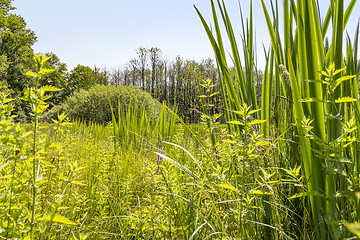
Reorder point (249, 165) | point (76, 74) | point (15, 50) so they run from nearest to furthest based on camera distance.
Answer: point (249, 165)
point (15, 50)
point (76, 74)

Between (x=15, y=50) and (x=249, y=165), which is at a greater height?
(x=15, y=50)

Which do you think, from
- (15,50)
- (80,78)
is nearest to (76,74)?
(80,78)

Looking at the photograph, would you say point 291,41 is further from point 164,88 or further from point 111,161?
point 164,88

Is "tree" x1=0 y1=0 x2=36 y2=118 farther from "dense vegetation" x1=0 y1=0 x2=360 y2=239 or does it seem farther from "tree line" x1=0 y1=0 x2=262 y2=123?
"dense vegetation" x1=0 y1=0 x2=360 y2=239

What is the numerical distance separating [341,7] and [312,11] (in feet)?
0.34

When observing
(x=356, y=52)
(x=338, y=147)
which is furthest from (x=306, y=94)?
(x=356, y=52)

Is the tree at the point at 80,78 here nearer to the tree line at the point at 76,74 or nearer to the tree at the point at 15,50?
the tree line at the point at 76,74

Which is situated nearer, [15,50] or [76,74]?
[15,50]

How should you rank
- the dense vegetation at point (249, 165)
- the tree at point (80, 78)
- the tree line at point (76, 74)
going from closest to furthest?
the dense vegetation at point (249, 165) → the tree line at point (76, 74) → the tree at point (80, 78)

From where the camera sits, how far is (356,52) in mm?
1075

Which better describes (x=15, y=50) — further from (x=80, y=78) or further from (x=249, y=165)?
(x=249, y=165)

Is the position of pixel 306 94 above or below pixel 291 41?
below

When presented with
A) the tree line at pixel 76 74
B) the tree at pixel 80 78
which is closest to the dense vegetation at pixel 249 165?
the tree line at pixel 76 74

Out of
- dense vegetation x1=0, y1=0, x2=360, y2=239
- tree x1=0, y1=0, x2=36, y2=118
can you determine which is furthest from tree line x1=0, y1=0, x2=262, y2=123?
dense vegetation x1=0, y1=0, x2=360, y2=239
